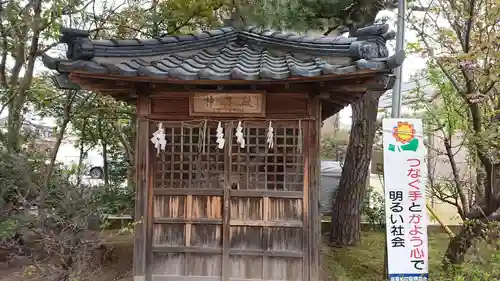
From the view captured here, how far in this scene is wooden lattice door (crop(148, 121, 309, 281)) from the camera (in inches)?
223

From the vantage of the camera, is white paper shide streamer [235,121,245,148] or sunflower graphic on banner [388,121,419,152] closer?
white paper shide streamer [235,121,245,148]

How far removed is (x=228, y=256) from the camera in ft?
18.6

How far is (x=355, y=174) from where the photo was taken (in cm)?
978

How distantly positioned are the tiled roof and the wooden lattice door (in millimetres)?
949

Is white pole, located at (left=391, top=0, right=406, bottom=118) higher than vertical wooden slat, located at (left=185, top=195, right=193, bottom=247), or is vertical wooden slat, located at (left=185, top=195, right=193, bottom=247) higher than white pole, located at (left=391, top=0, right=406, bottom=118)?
white pole, located at (left=391, top=0, right=406, bottom=118)

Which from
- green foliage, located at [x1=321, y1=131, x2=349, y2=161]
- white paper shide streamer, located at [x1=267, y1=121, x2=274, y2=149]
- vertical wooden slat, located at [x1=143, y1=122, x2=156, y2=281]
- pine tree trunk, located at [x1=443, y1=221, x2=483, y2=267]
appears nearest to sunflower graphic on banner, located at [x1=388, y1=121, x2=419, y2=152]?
white paper shide streamer, located at [x1=267, y1=121, x2=274, y2=149]

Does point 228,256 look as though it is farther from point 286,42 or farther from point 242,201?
point 286,42

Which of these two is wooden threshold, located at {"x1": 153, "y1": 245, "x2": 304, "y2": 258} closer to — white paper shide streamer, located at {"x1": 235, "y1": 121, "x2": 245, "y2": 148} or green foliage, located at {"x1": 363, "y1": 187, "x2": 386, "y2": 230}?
white paper shide streamer, located at {"x1": 235, "y1": 121, "x2": 245, "y2": 148}

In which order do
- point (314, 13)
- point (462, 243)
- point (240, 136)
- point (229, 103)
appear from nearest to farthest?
point (240, 136), point (229, 103), point (462, 243), point (314, 13)

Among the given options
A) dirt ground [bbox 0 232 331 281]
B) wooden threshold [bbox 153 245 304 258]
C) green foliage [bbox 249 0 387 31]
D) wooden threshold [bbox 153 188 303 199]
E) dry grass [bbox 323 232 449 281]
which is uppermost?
green foliage [bbox 249 0 387 31]

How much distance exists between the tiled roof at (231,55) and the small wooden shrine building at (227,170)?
1.4 inches

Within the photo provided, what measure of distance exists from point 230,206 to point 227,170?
544 millimetres

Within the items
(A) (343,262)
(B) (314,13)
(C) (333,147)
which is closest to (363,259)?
(A) (343,262)

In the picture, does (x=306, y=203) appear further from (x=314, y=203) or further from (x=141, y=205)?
(x=141, y=205)
